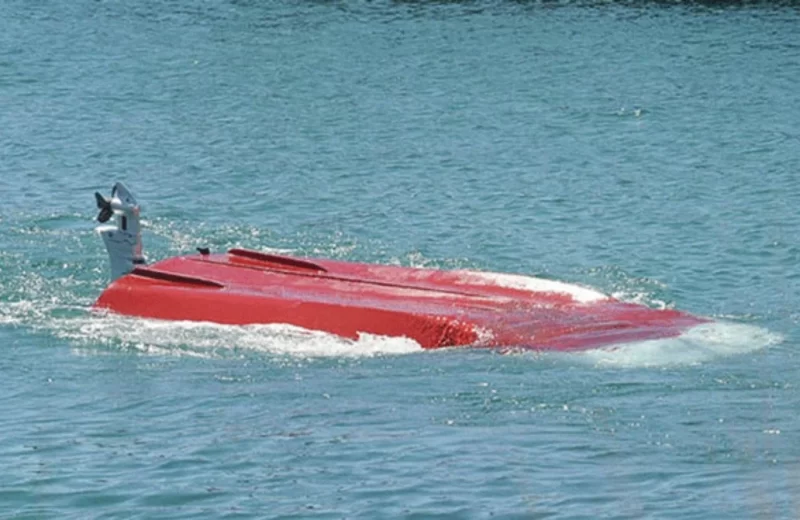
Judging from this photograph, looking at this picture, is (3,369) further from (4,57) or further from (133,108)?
(4,57)

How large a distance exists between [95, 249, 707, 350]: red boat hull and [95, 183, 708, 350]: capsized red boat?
0.04ft

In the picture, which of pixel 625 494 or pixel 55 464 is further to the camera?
pixel 55 464

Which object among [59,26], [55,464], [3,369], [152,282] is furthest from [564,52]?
[55,464]

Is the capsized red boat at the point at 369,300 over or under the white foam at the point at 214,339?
over

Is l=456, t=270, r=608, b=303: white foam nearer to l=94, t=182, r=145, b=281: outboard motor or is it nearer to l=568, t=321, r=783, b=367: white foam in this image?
l=568, t=321, r=783, b=367: white foam

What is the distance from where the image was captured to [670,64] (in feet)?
154

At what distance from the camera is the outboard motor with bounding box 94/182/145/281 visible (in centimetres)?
2556

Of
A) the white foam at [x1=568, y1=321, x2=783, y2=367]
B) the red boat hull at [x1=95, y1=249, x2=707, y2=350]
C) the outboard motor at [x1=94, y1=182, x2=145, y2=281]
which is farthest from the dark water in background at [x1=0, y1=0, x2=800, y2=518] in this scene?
the outboard motor at [x1=94, y1=182, x2=145, y2=281]

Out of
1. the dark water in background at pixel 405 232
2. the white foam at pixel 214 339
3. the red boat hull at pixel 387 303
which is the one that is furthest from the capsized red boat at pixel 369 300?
the dark water in background at pixel 405 232

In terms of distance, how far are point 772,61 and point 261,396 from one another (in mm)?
29520

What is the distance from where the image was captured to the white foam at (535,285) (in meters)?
23.6

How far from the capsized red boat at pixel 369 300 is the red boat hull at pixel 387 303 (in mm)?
13

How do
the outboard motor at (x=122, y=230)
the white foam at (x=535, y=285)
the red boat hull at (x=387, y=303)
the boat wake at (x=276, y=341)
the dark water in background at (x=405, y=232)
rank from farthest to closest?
1. the outboard motor at (x=122, y=230)
2. the white foam at (x=535, y=285)
3. the red boat hull at (x=387, y=303)
4. the boat wake at (x=276, y=341)
5. the dark water in background at (x=405, y=232)

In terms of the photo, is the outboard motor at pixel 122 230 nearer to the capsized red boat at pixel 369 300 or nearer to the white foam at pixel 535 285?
the capsized red boat at pixel 369 300
